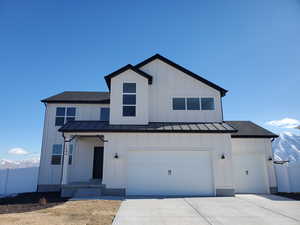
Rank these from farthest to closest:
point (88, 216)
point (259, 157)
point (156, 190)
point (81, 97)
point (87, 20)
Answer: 1. point (81, 97)
2. point (259, 157)
3. point (87, 20)
4. point (156, 190)
5. point (88, 216)

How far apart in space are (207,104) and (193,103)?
0.95 m

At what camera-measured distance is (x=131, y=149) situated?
9.84 meters

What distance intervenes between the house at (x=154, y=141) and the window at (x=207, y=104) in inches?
2.6

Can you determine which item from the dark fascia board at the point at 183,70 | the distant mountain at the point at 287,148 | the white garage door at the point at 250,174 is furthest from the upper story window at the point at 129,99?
the distant mountain at the point at 287,148

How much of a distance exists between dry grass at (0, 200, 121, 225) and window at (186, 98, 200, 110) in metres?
7.46

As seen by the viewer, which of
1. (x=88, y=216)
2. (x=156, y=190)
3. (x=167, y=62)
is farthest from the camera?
(x=167, y=62)

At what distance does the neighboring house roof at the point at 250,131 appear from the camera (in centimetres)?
1133

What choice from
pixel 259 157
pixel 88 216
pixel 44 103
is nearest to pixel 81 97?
pixel 44 103

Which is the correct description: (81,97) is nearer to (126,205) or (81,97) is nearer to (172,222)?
(126,205)

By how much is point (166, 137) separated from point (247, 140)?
5.54 metres

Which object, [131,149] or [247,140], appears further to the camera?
[247,140]

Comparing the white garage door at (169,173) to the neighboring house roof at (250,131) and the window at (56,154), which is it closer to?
the neighboring house roof at (250,131)

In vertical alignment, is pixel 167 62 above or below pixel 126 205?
above

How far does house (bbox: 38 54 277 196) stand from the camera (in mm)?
9586
